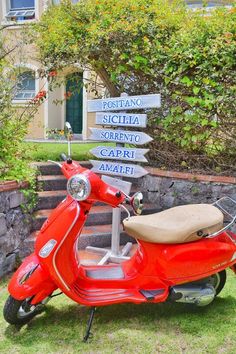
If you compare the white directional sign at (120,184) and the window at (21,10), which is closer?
the white directional sign at (120,184)

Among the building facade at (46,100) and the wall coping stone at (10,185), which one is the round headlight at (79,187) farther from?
the building facade at (46,100)

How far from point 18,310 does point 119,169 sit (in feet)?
5.42

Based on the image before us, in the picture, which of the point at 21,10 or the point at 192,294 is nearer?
the point at 192,294

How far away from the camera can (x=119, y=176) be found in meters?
3.93

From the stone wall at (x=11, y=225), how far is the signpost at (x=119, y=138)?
94 centimetres

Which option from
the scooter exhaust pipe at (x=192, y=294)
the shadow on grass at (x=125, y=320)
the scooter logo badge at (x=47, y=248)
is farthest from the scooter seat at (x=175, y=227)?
the shadow on grass at (x=125, y=320)

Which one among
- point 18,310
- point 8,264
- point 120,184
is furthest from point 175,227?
point 8,264

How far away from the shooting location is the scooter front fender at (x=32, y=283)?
2732 millimetres

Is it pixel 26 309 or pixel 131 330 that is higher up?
pixel 26 309

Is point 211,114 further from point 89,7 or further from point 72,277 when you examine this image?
point 72,277

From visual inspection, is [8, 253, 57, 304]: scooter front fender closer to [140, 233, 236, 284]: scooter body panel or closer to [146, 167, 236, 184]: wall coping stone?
[140, 233, 236, 284]: scooter body panel

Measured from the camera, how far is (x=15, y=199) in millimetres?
4031

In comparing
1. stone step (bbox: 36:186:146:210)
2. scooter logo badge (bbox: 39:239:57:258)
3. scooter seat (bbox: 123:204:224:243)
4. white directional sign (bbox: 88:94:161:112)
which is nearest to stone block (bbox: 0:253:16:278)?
stone step (bbox: 36:186:146:210)

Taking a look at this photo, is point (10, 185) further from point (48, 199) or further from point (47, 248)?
point (47, 248)
